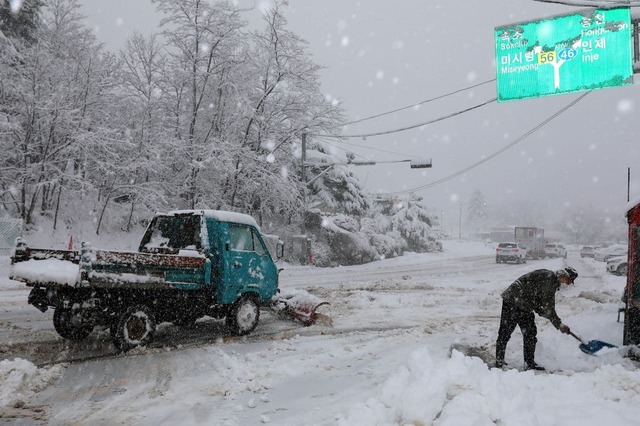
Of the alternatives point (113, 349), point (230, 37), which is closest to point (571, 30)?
point (113, 349)

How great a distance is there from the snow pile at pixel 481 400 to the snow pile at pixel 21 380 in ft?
11.8

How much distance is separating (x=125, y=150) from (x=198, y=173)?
3.92 metres

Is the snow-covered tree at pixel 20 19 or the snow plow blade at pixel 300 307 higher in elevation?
the snow-covered tree at pixel 20 19

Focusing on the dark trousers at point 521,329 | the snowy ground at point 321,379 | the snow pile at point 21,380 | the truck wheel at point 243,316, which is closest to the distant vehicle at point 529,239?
the snowy ground at point 321,379

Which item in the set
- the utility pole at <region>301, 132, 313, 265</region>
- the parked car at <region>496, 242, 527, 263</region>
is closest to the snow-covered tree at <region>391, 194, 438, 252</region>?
the parked car at <region>496, 242, 527, 263</region>

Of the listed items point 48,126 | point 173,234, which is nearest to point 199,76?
point 48,126

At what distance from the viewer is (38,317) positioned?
962cm

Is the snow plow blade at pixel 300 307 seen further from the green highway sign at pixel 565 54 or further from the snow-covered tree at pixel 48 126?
the snow-covered tree at pixel 48 126

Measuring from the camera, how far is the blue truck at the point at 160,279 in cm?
663

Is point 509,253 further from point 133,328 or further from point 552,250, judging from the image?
point 133,328

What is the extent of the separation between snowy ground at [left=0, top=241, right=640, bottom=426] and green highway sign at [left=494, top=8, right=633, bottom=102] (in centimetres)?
535

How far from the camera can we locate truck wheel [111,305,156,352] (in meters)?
6.87

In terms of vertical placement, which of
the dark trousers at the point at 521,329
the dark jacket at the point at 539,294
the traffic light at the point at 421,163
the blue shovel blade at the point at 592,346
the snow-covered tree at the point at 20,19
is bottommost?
the blue shovel blade at the point at 592,346

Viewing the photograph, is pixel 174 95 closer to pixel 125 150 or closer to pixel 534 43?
pixel 125 150
